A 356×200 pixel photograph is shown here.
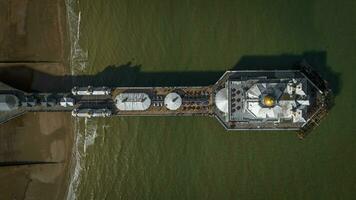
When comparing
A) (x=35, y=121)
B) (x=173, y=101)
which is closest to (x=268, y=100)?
(x=173, y=101)

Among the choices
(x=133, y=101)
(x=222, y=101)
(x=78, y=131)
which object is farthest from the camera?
(x=78, y=131)

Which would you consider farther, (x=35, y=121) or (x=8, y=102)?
(x=35, y=121)

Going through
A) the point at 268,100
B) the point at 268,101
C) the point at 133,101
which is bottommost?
the point at 268,101

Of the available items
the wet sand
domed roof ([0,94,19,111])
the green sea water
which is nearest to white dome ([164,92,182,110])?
the green sea water

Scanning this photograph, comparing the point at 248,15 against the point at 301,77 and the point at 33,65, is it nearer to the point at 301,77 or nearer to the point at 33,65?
the point at 301,77

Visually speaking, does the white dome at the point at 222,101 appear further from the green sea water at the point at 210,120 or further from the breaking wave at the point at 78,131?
the breaking wave at the point at 78,131

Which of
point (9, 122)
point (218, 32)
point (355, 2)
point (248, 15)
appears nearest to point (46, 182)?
point (9, 122)

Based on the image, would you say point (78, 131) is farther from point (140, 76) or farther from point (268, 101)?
point (268, 101)
